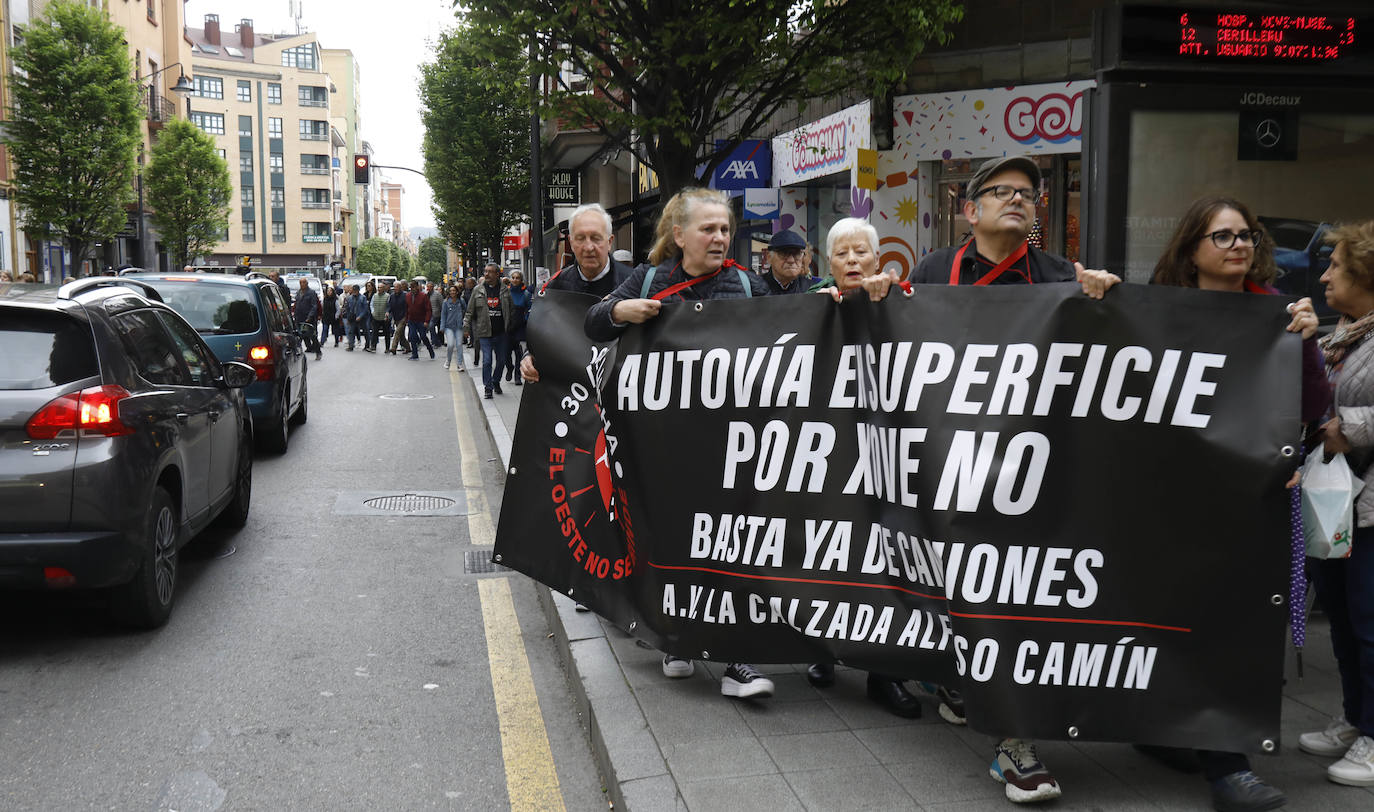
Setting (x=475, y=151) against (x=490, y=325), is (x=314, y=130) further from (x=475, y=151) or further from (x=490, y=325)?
(x=490, y=325)

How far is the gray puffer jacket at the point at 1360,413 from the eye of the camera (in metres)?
3.48

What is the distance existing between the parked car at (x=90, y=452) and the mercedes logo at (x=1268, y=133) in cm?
559

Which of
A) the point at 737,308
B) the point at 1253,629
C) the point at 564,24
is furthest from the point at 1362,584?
the point at 564,24

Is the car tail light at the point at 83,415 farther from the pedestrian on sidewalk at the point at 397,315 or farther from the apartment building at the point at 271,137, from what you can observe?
the apartment building at the point at 271,137

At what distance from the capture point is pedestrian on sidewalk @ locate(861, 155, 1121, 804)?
3.48 meters

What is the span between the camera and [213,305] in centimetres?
1142

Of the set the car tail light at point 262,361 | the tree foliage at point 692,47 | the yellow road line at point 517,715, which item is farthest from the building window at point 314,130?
the yellow road line at point 517,715

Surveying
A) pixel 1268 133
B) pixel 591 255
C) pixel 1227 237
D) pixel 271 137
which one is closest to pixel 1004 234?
pixel 1227 237

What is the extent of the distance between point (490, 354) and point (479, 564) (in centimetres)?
953

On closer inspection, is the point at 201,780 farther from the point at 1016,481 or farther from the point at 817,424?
the point at 1016,481

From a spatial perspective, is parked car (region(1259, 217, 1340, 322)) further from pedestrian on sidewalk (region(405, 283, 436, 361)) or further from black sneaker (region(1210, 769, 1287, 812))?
pedestrian on sidewalk (region(405, 283, 436, 361))

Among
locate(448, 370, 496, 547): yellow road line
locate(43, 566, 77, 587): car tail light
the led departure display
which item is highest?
the led departure display

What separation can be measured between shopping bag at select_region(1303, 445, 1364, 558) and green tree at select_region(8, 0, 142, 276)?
3473cm

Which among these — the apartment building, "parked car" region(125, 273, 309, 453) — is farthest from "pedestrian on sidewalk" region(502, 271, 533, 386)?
the apartment building
